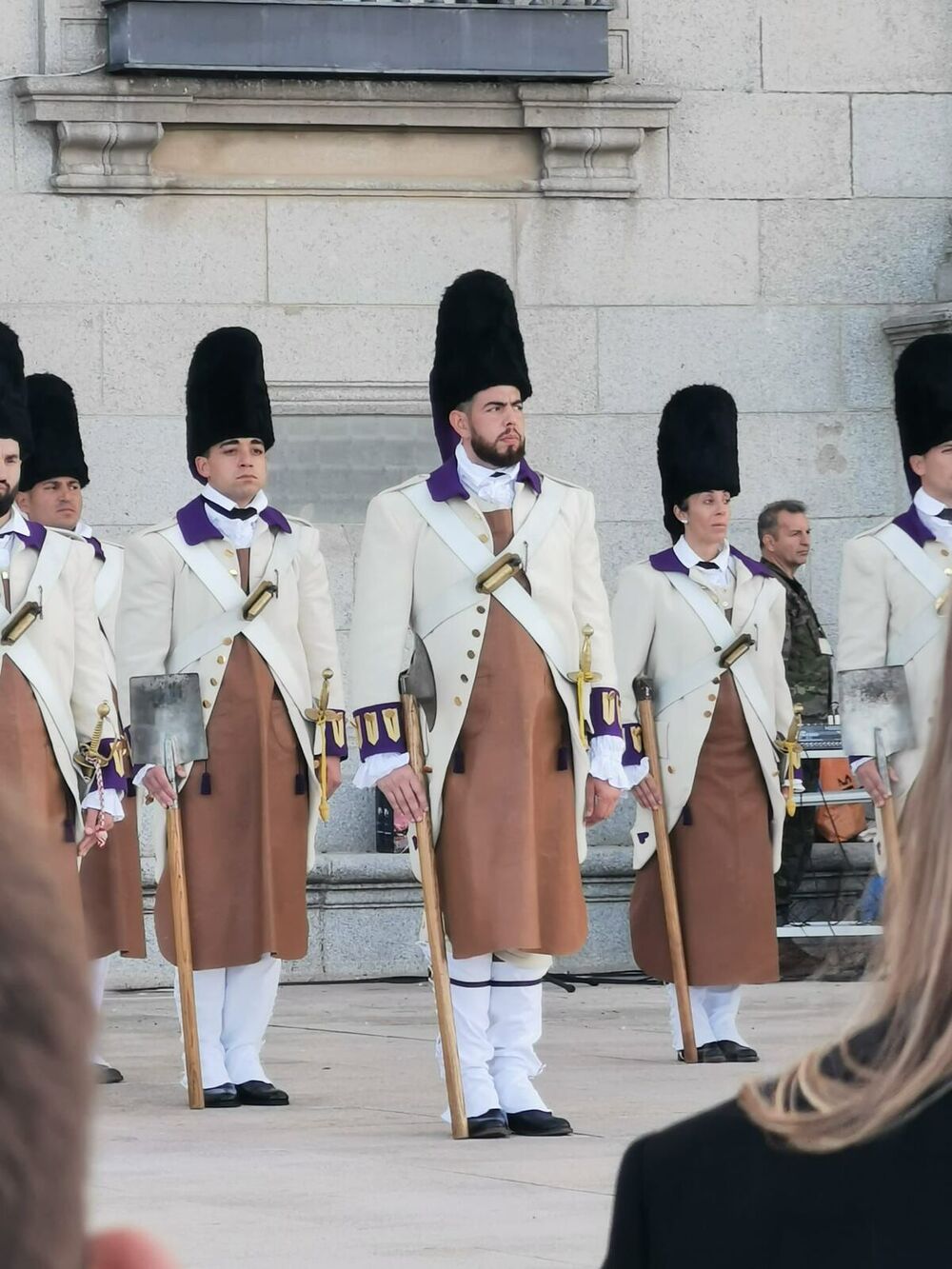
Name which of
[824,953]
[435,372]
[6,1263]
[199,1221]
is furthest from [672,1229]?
[824,953]

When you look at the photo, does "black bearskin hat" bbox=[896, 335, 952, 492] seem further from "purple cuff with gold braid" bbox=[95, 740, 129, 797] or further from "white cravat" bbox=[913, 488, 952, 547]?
"purple cuff with gold braid" bbox=[95, 740, 129, 797]

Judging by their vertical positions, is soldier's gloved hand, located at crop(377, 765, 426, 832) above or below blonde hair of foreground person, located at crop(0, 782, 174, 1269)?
below

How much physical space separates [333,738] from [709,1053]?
1.66m

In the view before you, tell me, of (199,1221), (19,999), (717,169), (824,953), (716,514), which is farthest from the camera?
(717,169)

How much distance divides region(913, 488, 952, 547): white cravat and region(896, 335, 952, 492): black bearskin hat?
23 centimetres

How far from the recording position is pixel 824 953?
1148 cm

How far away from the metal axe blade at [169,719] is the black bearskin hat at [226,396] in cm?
73

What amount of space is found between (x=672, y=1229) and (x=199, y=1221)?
4.22 meters

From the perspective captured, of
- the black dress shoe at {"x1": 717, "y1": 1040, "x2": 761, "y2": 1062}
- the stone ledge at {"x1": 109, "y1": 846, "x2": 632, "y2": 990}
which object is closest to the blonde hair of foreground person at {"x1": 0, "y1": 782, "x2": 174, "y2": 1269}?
the black dress shoe at {"x1": 717, "y1": 1040, "x2": 761, "y2": 1062}

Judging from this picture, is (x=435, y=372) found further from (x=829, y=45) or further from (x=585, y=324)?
(x=829, y=45)

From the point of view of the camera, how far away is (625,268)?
39.8 feet

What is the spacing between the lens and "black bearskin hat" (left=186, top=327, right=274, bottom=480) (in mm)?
8203

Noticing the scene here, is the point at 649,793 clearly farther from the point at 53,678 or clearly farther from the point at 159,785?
the point at 53,678

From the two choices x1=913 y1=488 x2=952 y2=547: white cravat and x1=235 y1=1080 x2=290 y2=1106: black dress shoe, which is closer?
x1=235 y1=1080 x2=290 y2=1106: black dress shoe
